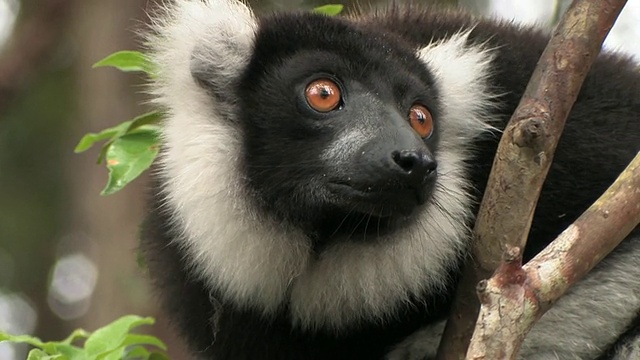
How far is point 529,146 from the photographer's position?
4.06 meters

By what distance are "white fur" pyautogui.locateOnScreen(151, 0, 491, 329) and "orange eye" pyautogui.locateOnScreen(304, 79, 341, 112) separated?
0.48m

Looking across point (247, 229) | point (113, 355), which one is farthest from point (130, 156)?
point (113, 355)

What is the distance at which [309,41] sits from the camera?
5102 mm

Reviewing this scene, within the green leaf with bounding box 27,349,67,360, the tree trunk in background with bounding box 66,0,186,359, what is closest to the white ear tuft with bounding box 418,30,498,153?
the green leaf with bounding box 27,349,67,360

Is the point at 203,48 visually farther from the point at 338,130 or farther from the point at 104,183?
the point at 104,183

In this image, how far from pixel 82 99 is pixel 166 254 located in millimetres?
5624

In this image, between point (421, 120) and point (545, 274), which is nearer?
point (545, 274)

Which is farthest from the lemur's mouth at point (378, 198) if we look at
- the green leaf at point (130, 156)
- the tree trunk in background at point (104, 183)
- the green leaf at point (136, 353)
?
the tree trunk in background at point (104, 183)

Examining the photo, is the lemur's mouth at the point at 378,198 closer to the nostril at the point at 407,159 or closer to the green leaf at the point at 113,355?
the nostril at the point at 407,159

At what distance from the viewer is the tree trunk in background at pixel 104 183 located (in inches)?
391

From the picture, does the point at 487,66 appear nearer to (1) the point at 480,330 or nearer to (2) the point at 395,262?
(2) the point at 395,262

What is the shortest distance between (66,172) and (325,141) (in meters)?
10.8

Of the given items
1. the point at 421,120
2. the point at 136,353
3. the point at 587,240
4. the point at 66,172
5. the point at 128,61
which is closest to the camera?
the point at 587,240

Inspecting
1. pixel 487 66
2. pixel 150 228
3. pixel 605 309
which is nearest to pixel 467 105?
pixel 487 66
